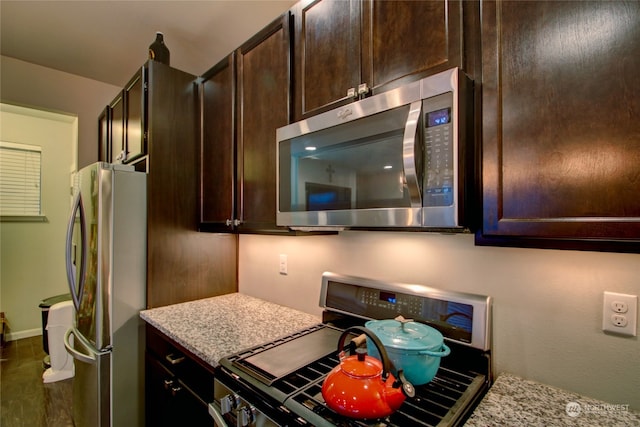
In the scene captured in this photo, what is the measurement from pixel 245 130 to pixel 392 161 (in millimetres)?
945

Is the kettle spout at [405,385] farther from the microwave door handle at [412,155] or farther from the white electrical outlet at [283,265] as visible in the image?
the white electrical outlet at [283,265]

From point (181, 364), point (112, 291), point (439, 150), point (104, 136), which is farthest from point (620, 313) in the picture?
point (104, 136)

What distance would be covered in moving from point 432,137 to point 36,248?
469 cm

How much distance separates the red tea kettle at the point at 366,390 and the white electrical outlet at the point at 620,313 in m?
0.61

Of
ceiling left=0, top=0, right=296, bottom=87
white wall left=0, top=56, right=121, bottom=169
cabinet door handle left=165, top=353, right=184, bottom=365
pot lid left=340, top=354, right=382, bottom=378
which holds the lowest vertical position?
cabinet door handle left=165, top=353, right=184, bottom=365

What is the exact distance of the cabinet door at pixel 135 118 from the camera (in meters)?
1.88

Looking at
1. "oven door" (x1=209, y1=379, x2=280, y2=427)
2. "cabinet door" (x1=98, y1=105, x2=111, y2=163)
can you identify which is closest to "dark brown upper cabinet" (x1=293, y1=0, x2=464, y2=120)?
"oven door" (x1=209, y1=379, x2=280, y2=427)

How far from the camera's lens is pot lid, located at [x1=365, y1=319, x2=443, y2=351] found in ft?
2.88

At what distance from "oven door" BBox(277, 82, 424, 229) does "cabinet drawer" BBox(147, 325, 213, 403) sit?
67 centimetres

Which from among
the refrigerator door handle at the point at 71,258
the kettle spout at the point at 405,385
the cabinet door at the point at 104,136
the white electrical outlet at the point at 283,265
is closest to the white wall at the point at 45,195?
the cabinet door at the point at 104,136

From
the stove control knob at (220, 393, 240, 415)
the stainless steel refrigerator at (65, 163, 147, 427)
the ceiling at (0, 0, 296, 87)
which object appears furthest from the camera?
the ceiling at (0, 0, 296, 87)

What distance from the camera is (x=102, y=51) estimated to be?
2547mm

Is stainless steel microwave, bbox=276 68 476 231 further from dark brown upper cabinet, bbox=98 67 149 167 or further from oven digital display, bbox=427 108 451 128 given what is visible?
dark brown upper cabinet, bbox=98 67 149 167

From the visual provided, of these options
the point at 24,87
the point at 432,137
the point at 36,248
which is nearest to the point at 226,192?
the point at 432,137
